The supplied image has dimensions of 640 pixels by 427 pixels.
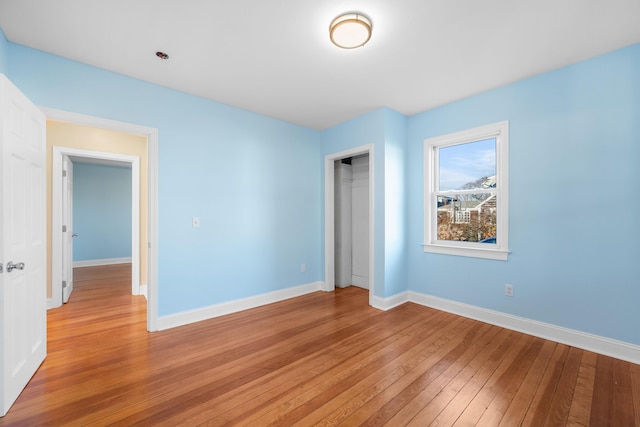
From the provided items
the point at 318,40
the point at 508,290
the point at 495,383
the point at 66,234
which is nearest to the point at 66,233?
the point at 66,234

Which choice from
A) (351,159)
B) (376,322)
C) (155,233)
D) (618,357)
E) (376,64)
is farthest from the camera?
(351,159)

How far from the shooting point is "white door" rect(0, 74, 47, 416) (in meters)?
1.68

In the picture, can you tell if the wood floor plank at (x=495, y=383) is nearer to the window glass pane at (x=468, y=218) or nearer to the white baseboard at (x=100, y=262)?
the window glass pane at (x=468, y=218)

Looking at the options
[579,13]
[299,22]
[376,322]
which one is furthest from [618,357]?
[299,22]

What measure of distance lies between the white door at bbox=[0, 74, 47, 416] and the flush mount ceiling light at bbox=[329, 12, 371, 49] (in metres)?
2.19

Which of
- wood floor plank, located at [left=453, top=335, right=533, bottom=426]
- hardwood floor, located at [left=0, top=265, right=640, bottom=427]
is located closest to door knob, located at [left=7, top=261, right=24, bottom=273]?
hardwood floor, located at [left=0, top=265, right=640, bottom=427]

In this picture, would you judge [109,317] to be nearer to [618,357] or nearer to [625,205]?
[618,357]

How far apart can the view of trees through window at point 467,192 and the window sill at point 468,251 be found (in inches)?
6.1

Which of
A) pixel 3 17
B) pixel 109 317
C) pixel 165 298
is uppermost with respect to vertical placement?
pixel 3 17

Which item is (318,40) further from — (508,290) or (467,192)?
(508,290)

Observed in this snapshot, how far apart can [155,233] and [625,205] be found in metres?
4.50

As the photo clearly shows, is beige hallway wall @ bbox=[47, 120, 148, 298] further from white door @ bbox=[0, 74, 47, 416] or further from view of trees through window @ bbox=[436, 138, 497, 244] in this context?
view of trees through window @ bbox=[436, 138, 497, 244]

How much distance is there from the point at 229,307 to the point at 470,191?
11.2 ft

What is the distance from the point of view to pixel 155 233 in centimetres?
292
